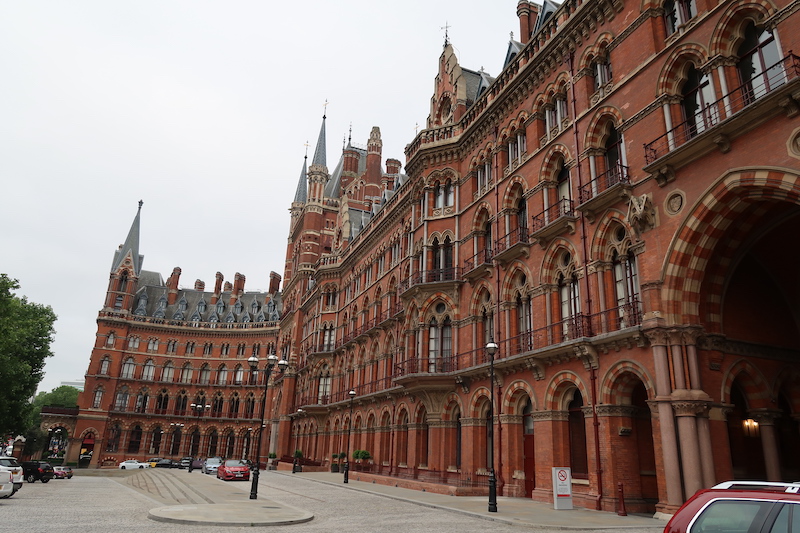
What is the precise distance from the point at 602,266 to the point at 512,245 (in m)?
5.53

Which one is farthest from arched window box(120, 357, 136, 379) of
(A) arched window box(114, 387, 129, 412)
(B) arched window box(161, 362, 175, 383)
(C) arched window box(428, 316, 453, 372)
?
(C) arched window box(428, 316, 453, 372)

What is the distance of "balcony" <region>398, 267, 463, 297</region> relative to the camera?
100ft

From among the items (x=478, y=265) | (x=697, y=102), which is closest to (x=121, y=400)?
(x=478, y=265)

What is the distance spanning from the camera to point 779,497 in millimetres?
5312

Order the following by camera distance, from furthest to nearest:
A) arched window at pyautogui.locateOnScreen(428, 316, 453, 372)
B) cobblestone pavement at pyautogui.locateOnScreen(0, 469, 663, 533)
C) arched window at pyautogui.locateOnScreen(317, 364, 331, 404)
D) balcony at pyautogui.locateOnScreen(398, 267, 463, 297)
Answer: arched window at pyautogui.locateOnScreen(317, 364, 331, 404), arched window at pyautogui.locateOnScreen(428, 316, 453, 372), balcony at pyautogui.locateOnScreen(398, 267, 463, 297), cobblestone pavement at pyautogui.locateOnScreen(0, 469, 663, 533)

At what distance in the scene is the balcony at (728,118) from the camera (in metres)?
14.1

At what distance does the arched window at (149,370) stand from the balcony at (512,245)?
69.4 metres

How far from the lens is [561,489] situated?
727 inches

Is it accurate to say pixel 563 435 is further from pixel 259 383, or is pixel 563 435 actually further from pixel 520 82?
pixel 259 383

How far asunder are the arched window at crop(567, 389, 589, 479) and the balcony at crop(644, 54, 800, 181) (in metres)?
8.94

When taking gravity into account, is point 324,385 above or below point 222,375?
below

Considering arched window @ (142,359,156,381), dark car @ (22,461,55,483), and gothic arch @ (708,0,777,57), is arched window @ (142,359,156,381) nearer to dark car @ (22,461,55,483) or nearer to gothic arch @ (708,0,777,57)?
dark car @ (22,461,55,483)

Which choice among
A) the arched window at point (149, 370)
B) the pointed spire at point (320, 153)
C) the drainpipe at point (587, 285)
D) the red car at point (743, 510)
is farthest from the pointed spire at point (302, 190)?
the red car at point (743, 510)

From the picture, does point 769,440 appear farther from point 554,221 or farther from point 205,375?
point 205,375
